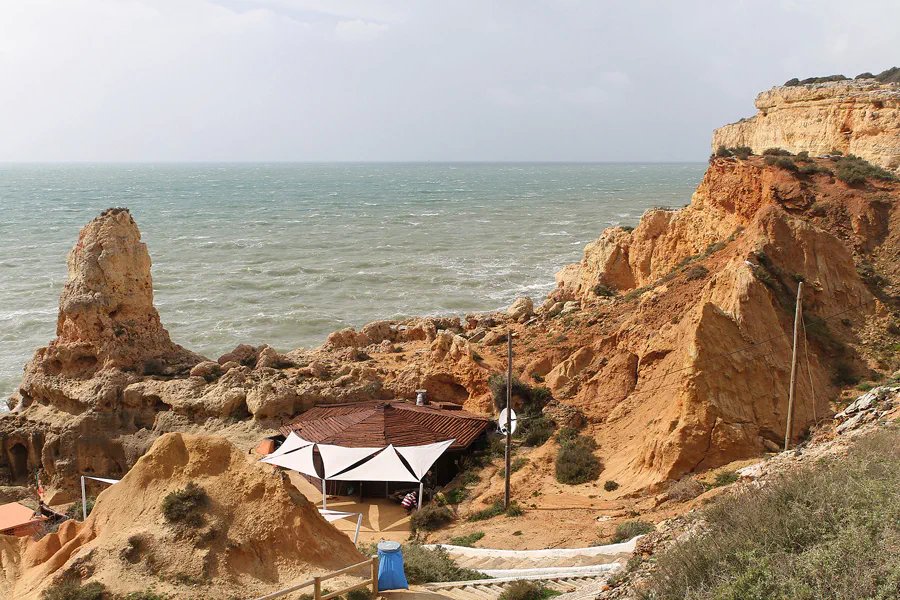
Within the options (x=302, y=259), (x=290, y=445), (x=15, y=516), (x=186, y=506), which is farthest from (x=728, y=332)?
(x=302, y=259)

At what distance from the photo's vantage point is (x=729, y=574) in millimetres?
7199

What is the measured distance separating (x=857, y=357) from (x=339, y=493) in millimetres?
14246

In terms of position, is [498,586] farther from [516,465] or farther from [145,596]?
[516,465]

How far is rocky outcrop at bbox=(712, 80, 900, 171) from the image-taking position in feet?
92.4

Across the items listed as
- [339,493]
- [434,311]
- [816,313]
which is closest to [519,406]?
[339,493]

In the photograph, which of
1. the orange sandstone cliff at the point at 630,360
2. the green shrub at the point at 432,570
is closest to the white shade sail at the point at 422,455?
the orange sandstone cliff at the point at 630,360

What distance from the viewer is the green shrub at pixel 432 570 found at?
11219mm

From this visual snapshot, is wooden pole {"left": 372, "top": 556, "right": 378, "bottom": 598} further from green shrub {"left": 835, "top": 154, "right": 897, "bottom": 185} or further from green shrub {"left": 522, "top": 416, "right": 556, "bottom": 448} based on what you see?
green shrub {"left": 835, "top": 154, "right": 897, "bottom": 185}

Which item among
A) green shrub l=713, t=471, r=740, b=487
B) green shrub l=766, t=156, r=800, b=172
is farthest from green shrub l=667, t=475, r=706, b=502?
green shrub l=766, t=156, r=800, b=172

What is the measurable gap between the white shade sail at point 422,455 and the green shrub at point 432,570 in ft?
18.7

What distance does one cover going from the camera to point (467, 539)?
1473 cm

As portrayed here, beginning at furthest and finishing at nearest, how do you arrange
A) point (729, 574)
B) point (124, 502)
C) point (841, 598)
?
point (124, 502) < point (729, 574) < point (841, 598)

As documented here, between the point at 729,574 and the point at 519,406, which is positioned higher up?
the point at 729,574

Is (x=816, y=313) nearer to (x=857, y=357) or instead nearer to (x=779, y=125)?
(x=857, y=357)
